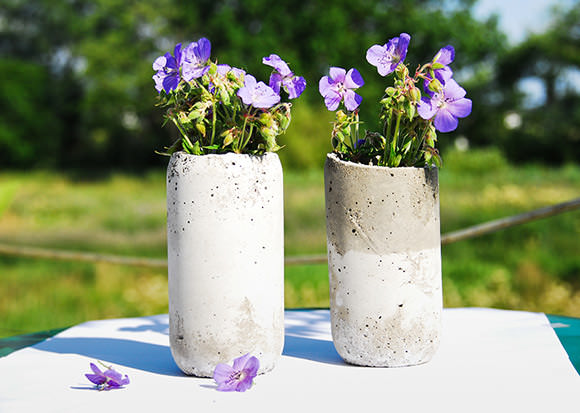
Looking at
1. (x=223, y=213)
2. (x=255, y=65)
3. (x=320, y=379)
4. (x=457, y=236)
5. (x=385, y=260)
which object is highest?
(x=255, y=65)

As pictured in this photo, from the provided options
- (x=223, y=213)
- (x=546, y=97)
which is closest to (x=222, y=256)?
(x=223, y=213)

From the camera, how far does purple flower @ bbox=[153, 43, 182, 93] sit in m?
1.44

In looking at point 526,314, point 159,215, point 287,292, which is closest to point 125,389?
point 526,314

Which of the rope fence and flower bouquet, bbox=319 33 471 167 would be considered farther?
the rope fence

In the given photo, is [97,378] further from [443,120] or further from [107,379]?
[443,120]

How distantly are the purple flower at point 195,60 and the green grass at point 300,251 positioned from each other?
1.07 m

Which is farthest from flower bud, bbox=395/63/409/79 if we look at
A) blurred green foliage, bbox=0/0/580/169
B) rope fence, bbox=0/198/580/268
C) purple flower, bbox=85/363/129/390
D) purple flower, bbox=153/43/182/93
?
blurred green foliage, bbox=0/0/580/169

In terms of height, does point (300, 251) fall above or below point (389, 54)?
below

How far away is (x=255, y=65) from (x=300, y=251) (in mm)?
8668

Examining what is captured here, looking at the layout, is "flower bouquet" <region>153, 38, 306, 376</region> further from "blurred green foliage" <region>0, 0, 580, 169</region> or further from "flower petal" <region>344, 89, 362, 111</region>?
"blurred green foliage" <region>0, 0, 580, 169</region>

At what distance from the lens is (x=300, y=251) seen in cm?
702

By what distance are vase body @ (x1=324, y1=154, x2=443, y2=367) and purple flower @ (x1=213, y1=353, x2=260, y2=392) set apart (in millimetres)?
262

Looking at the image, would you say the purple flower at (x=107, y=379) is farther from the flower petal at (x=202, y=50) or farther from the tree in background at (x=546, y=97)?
the tree in background at (x=546, y=97)

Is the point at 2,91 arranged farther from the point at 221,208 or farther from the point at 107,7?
the point at 221,208
